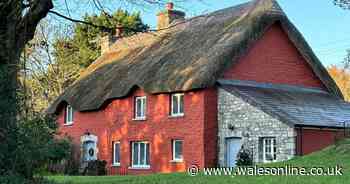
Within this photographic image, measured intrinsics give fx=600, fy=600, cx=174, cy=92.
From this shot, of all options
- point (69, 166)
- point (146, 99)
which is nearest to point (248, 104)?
point (146, 99)

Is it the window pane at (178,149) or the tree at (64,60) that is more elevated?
the tree at (64,60)

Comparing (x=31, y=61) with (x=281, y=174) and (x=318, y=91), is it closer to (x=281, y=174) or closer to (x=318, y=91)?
(x=318, y=91)

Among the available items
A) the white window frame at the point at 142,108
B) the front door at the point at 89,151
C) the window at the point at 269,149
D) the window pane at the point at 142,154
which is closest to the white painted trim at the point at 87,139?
the front door at the point at 89,151

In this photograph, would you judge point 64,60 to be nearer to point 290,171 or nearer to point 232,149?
point 232,149

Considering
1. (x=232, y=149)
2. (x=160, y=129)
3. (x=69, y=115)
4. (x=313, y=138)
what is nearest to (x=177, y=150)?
(x=160, y=129)

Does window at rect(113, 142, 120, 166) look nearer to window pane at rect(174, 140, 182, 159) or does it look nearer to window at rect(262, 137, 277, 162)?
window pane at rect(174, 140, 182, 159)

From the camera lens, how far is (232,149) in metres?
27.8

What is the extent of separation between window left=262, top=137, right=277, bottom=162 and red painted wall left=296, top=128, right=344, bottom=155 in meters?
1.16

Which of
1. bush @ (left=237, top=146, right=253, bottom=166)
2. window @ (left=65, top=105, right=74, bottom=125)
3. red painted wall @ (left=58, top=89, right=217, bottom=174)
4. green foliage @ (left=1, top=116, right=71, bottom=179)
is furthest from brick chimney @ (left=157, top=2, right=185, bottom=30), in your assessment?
green foliage @ (left=1, top=116, right=71, bottom=179)

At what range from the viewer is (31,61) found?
39.0 meters

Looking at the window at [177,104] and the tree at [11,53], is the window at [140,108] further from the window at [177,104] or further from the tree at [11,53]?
the tree at [11,53]

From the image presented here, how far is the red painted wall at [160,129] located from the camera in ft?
92.7

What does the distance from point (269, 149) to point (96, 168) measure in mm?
11447

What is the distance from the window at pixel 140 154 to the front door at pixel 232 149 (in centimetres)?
510
